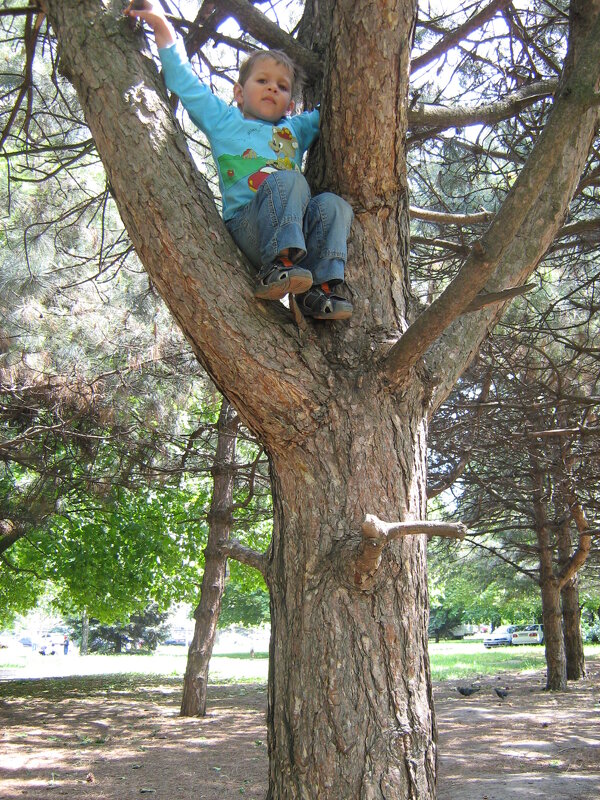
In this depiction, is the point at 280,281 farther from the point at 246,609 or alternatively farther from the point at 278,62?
the point at 246,609

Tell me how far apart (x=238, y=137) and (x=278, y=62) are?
0.31 m

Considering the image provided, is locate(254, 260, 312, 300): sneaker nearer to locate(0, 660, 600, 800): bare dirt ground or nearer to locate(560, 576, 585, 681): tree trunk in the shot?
locate(0, 660, 600, 800): bare dirt ground

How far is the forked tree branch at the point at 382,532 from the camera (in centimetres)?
166

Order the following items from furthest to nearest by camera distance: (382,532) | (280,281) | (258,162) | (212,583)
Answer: (212,583)
(258,162)
(280,281)
(382,532)

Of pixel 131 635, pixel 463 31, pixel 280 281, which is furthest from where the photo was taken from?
pixel 131 635

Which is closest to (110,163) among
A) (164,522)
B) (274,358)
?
(274,358)

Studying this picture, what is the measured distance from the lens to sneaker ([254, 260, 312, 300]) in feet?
6.39

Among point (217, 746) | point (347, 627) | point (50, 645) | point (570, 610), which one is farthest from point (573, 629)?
point (50, 645)

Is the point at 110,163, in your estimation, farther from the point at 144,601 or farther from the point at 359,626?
the point at 144,601

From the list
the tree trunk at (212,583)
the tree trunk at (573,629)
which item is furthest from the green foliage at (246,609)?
the tree trunk at (212,583)

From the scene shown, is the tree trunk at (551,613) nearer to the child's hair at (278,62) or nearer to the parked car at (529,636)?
the child's hair at (278,62)

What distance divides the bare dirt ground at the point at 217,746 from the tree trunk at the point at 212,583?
1.06ft

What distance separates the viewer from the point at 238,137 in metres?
2.49

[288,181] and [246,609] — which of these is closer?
[288,181]
